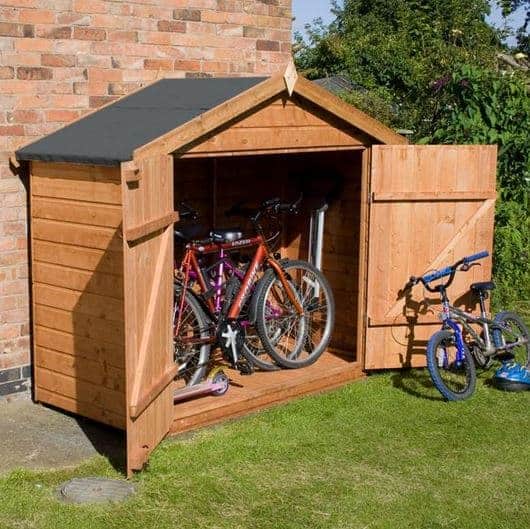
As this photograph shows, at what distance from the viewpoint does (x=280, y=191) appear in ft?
29.0

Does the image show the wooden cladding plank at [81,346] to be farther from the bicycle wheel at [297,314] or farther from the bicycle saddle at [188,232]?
the bicycle wheel at [297,314]

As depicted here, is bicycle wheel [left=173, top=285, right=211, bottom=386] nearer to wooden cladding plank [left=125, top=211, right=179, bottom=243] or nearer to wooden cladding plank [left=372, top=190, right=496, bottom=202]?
wooden cladding plank [left=125, top=211, right=179, bottom=243]

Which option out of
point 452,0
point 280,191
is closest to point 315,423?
point 280,191

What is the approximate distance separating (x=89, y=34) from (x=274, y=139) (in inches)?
63.1

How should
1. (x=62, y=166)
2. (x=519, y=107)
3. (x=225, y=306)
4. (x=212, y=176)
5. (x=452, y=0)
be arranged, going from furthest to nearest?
1. (x=452, y=0)
2. (x=519, y=107)
3. (x=212, y=176)
4. (x=225, y=306)
5. (x=62, y=166)

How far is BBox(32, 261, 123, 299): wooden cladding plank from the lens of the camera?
20.6ft

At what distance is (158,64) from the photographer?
7.66m

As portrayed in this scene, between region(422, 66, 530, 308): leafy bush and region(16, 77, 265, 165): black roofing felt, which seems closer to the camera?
region(16, 77, 265, 165): black roofing felt

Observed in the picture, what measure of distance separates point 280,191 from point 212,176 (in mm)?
814

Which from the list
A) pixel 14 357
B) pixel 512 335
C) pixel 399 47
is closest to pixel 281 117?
pixel 14 357

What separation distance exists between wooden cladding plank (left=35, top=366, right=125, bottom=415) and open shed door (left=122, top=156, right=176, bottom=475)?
0.36 m

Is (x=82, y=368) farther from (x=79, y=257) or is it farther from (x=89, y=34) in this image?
(x=89, y=34)

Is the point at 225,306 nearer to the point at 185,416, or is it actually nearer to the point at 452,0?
the point at 185,416

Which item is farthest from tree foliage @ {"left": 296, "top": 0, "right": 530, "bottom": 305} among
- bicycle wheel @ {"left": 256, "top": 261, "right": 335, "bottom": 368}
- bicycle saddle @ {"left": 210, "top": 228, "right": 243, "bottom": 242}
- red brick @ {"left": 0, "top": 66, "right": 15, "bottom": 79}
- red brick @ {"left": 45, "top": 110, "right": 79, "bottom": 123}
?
red brick @ {"left": 0, "top": 66, "right": 15, "bottom": 79}
